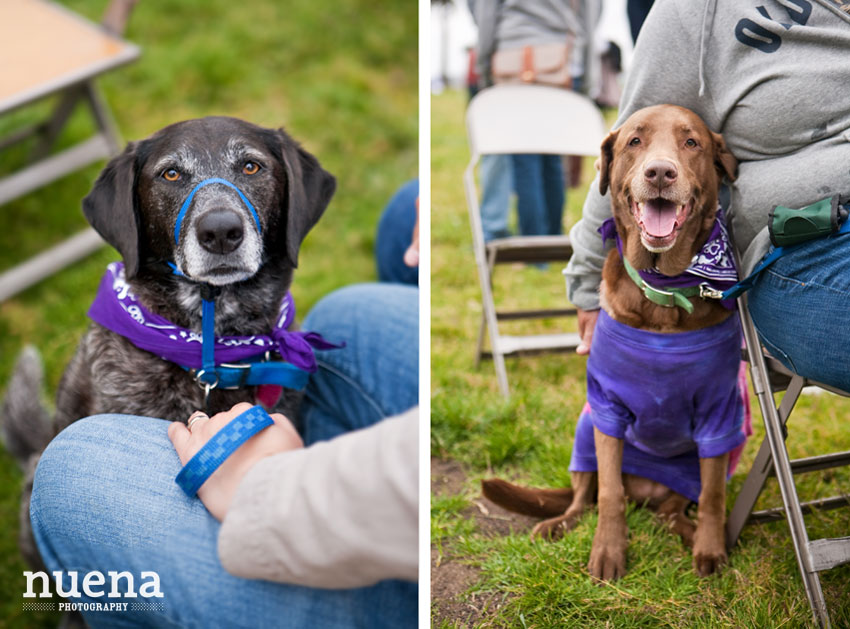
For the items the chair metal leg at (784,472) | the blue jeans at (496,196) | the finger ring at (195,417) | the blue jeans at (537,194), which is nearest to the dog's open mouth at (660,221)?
the chair metal leg at (784,472)

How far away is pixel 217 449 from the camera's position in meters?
1.59

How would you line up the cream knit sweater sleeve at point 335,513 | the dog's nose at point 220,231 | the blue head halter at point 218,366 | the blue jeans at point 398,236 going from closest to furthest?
the cream knit sweater sleeve at point 335,513 → the dog's nose at point 220,231 → the blue head halter at point 218,366 → the blue jeans at point 398,236

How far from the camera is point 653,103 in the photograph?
6.24 ft

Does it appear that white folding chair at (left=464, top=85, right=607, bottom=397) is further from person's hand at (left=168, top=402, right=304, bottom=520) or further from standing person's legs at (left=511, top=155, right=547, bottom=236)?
person's hand at (left=168, top=402, right=304, bottom=520)

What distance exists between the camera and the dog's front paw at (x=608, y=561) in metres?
1.97

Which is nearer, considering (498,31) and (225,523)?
(225,523)

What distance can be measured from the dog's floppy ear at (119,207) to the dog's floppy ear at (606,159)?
3.72 feet

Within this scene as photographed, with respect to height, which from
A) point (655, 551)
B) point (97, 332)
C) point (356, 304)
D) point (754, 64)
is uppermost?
point (754, 64)

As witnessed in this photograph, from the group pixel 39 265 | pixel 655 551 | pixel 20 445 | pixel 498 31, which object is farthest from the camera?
pixel 39 265

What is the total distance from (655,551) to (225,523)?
1160 millimetres

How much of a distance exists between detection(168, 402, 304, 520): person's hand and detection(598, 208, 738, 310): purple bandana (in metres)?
0.95

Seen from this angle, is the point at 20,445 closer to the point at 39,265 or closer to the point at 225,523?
the point at 39,265

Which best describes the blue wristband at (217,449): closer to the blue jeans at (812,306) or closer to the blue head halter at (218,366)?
the blue head halter at (218,366)

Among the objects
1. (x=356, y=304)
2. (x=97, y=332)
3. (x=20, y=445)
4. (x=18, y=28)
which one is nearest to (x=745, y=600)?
(x=356, y=304)
